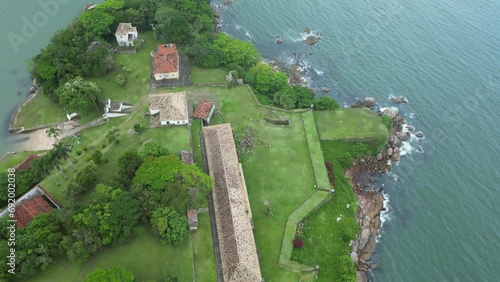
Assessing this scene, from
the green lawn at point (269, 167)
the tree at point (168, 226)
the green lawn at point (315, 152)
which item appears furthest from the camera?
the green lawn at point (315, 152)

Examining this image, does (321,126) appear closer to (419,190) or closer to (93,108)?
(419,190)

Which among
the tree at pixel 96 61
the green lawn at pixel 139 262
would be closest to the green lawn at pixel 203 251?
the green lawn at pixel 139 262

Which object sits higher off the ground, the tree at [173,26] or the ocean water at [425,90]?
the tree at [173,26]

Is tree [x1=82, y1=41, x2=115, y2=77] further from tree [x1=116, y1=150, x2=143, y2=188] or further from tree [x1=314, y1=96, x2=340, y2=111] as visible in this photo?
tree [x1=314, y1=96, x2=340, y2=111]

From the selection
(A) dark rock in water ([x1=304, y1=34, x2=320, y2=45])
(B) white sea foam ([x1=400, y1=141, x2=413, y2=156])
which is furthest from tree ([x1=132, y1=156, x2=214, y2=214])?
(A) dark rock in water ([x1=304, y1=34, x2=320, y2=45])

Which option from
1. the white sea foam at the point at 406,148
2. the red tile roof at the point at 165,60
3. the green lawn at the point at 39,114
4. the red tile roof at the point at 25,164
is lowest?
the green lawn at the point at 39,114

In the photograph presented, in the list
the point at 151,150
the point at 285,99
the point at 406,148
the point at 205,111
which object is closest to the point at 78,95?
the point at 151,150

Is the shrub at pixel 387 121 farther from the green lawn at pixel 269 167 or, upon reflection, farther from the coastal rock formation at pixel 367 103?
the green lawn at pixel 269 167
